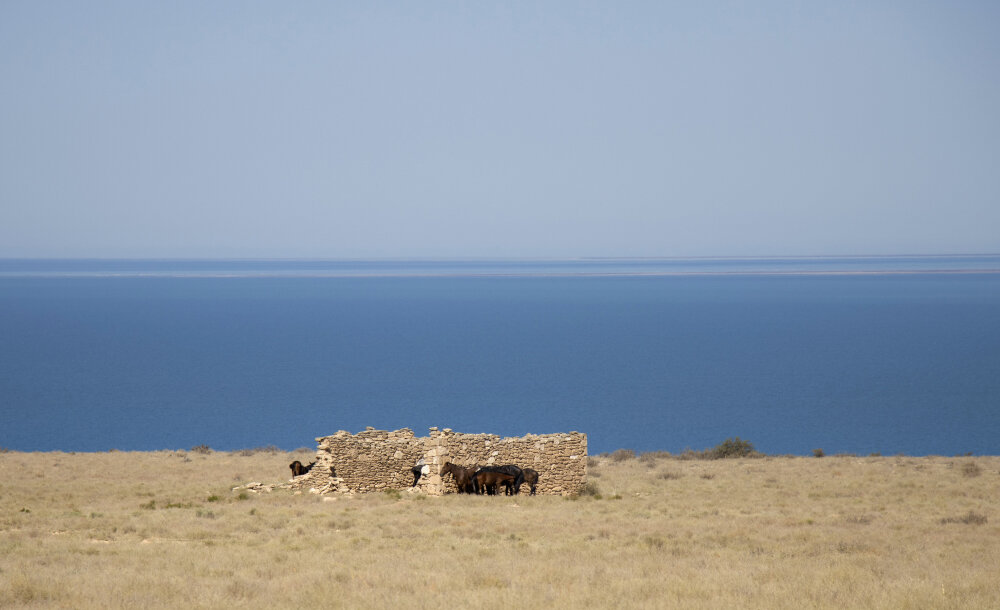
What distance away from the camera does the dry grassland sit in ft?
34.4

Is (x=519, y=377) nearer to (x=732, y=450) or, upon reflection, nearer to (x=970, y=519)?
(x=732, y=450)

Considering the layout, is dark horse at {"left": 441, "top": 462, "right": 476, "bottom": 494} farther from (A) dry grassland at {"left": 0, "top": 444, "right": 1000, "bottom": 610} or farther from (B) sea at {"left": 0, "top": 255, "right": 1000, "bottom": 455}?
(B) sea at {"left": 0, "top": 255, "right": 1000, "bottom": 455}

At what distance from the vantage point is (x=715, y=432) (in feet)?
178

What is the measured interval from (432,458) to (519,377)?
57.8m

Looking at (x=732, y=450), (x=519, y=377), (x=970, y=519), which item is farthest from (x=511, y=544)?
(x=519, y=377)

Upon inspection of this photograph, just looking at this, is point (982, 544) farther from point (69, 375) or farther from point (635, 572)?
point (69, 375)

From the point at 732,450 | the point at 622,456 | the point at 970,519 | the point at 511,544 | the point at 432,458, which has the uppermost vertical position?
the point at 511,544

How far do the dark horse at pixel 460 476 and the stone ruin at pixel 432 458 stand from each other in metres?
0.22

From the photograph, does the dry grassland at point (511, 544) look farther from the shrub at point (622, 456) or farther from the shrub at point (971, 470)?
the shrub at point (622, 456)

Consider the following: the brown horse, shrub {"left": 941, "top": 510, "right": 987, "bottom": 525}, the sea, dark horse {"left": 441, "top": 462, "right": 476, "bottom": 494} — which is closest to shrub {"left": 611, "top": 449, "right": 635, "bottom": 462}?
the brown horse

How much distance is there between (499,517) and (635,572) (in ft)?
18.6

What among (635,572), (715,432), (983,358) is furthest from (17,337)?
(635,572)

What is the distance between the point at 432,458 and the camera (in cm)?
2122

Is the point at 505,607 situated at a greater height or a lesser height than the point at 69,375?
greater
